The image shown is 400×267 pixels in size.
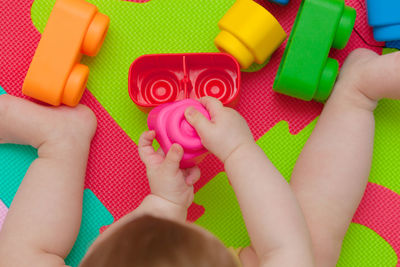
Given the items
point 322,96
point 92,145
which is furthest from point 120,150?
point 322,96

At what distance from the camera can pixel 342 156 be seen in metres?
0.78

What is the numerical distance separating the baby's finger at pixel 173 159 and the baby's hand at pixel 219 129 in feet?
0.14

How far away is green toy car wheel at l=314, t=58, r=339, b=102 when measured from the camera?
2.62 feet

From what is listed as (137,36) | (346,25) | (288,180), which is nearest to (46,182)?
(137,36)

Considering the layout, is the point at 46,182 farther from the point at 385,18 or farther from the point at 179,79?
the point at 385,18

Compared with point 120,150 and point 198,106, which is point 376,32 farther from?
point 120,150

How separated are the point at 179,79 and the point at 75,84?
0.19 metres

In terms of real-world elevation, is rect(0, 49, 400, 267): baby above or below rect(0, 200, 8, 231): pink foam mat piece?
above

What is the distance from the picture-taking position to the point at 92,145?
87cm

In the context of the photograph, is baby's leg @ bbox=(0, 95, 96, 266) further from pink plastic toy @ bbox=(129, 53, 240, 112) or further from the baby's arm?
the baby's arm

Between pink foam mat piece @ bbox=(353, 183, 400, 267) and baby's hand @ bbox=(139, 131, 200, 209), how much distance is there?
0.34m

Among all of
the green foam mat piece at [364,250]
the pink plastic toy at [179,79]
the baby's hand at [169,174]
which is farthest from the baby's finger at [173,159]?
the green foam mat piece at [364,250]

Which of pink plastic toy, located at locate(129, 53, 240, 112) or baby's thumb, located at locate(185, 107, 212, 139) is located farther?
pink plastic toy, located at locate(129, 53, 240, 112)

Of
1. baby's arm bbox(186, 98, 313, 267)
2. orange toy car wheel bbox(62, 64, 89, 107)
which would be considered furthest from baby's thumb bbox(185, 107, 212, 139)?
orange toy car wheel bbox(62, 64, 89, 107)
